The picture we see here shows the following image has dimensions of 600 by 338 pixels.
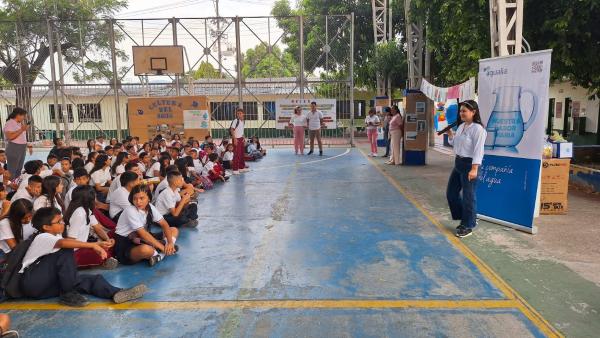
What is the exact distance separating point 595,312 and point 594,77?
6996 mm

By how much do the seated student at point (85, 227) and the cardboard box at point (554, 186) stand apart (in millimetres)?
5612

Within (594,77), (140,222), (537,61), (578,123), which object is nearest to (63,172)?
(140,222)

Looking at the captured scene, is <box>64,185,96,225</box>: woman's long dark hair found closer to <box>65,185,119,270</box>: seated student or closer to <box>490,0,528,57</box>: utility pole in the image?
<box>65,185,119,270</box>: seated student

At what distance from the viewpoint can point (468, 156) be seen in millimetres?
5352

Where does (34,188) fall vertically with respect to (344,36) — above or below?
below

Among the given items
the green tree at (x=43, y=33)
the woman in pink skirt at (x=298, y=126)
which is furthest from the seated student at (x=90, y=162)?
the green tree at (x=43, y=33)

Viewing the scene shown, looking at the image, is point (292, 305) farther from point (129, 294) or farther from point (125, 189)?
point (125, 189)

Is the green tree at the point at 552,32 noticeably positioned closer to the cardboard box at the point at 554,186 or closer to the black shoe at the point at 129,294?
the cardboard box at the point at 554,186

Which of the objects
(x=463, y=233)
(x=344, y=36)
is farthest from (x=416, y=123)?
(x=344, y=36)

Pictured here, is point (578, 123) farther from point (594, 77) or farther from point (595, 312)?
point (595, 312)

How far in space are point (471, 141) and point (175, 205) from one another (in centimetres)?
376

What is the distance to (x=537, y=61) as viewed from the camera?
5418 millimetres

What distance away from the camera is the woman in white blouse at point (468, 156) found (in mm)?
5270

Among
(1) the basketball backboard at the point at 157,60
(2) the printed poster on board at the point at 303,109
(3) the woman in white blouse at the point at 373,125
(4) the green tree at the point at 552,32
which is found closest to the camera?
(4) the green tree at the point at 552,32
